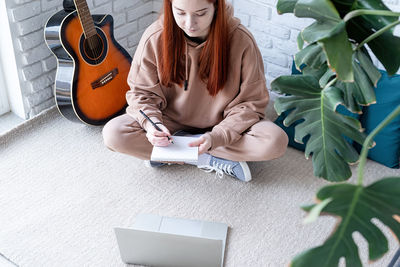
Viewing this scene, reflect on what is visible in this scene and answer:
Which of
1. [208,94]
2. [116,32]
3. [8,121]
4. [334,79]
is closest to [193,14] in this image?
[208,94]

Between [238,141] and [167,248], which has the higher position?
[238,141]

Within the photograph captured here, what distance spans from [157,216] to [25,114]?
89cm

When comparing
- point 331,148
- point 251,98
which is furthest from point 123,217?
point 331,148

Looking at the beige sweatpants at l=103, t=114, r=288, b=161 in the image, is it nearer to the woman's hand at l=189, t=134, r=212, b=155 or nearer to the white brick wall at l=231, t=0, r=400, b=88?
the woman's hand at l=189, t=134, r=212, b=155

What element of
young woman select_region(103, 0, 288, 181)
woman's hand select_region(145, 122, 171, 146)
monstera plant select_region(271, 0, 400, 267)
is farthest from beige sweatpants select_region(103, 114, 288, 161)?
monstera plant select_region(271, 0, 400, 267)

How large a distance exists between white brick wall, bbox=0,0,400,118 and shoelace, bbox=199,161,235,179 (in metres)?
0.64

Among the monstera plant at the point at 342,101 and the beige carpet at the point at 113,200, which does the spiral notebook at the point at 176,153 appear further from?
the monstera plant at the point at 342,101

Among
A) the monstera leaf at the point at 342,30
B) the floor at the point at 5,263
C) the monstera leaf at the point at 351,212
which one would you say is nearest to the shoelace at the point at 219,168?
the floor at the point at 5,263

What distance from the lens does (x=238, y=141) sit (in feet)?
6.19

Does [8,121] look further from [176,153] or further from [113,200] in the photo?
[176,153]

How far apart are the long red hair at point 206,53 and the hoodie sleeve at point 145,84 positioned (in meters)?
0.04

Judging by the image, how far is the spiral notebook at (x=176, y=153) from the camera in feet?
5.54

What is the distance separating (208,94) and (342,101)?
930mm

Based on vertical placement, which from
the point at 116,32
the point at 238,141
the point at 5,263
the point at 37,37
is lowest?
the point at 5,263
